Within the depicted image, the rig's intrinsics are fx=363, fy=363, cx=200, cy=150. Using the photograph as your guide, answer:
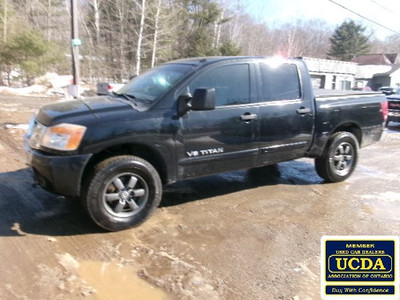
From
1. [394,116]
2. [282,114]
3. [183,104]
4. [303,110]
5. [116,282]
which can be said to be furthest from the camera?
[394,116]

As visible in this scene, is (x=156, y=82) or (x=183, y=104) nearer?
(x=183, y=104)

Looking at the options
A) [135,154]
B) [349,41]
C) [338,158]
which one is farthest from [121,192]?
[349,41]

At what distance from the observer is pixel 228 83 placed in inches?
176

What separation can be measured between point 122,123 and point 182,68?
1176 mm

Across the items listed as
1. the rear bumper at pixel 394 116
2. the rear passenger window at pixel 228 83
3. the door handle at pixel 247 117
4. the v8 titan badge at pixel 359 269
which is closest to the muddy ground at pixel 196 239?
the v8 titan badge at pixel 359 269

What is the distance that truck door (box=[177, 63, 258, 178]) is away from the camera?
4.14 meters

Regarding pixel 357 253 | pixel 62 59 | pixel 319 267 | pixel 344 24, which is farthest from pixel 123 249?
pixel 344 24

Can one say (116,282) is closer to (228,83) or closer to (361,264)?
(361,264)

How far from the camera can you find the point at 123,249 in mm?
3465

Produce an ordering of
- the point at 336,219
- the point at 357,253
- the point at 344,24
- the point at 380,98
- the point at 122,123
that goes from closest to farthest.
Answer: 1. the point at 357,253
2. the point at 122,123
3. the point at 336,219
4. the point at 380,98
5. the point at 344,24

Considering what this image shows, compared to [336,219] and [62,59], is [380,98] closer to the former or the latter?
[336,219]

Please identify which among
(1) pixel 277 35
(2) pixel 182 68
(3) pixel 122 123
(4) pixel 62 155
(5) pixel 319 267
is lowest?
(5) pixel 319 267

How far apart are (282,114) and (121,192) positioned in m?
2.37

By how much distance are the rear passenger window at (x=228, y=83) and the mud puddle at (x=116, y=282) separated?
6.91 feet
